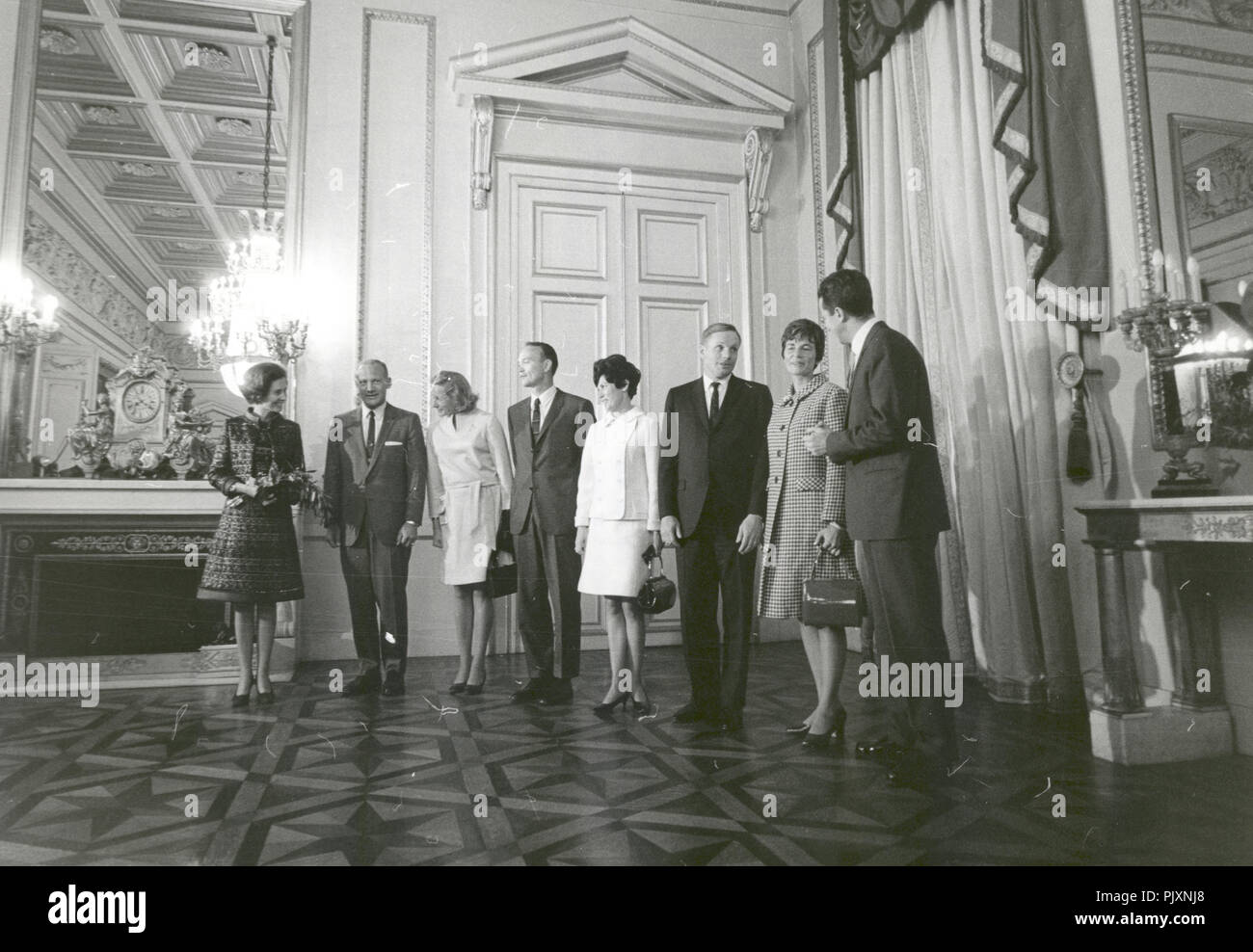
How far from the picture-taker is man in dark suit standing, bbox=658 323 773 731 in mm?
1998

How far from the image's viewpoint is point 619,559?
2162 mm

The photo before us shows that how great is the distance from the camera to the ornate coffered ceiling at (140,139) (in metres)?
2.25

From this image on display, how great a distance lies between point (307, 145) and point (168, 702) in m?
2.07

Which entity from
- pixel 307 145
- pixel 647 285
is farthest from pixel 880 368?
pixel 307 145

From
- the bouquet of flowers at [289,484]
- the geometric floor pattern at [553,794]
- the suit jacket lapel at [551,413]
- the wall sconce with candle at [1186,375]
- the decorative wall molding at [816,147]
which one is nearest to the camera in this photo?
the geometric floor pattern at [553,794]

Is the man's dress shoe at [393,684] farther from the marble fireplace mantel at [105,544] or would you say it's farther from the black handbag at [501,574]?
the marble fireplace mantel at [105,544]

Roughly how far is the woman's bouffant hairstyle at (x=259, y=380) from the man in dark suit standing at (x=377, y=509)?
27cm

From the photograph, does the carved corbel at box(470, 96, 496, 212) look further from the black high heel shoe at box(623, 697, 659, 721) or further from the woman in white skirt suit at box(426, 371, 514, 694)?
the black high heel shoe at box(623, 697, 659, 721)

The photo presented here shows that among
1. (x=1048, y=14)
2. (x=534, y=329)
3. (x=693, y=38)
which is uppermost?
(x=693, y=38)

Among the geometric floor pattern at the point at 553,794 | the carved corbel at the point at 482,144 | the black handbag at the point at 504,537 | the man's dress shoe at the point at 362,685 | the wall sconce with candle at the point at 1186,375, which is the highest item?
the carved corbel at the point at 482,144

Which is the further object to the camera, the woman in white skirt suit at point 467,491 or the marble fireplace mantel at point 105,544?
the woman in white skirt suit at point 467,491

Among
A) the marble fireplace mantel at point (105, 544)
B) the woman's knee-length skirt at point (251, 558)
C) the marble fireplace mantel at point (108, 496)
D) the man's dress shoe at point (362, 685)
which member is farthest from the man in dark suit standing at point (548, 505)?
the marble fireplace mantel at point (108, 496)

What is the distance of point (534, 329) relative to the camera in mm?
2514

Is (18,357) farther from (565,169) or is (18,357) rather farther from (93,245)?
(565,169)
